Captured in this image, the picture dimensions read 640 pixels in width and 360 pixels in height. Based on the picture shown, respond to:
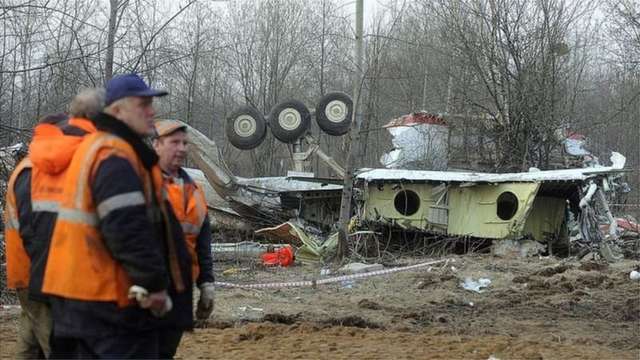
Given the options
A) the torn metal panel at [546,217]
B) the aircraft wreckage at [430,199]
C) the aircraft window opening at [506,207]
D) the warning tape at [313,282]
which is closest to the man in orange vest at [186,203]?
the warning tape at [313,282]

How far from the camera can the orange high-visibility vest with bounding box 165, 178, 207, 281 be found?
3.69m

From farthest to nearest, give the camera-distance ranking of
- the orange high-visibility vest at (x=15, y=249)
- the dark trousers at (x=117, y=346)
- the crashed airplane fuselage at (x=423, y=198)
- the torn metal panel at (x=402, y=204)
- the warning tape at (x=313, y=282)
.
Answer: the torn metal panel at (x=402, y=204) < the crashed airplane fuselage at (x=423, y=198) < the warning tape at (x=313, y=282) < the orange high-visibility vest at (x=15, y=249) < the dark trousers at (x=117, y=346)

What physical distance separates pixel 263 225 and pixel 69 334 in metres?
14.0

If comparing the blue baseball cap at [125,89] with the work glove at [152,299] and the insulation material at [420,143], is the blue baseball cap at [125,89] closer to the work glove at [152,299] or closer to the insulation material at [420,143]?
the work glove at [152,299]

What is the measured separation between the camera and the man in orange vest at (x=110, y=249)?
284 centimetres

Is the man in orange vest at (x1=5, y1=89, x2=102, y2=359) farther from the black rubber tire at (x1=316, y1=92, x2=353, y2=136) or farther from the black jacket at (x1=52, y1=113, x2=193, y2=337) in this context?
the black rubber tire at (x1=316, y1=92, x2=353, y2=136)

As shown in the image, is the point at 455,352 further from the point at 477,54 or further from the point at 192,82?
the point at 192,82

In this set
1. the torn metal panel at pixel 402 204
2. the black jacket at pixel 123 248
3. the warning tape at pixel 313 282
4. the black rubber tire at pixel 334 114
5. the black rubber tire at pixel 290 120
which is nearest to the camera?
the black jacket at pixel 123 248

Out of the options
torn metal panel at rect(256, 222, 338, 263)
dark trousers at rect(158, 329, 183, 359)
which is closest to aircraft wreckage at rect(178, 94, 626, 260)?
torn metal panel at rect(256, 222, 338, 263)

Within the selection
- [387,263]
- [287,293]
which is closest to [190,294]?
[287,293]

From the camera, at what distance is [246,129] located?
719 inches

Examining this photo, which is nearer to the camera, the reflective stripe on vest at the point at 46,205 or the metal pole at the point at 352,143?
the reflective stripe on vest at the point at 46,205

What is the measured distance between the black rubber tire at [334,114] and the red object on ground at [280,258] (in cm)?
525

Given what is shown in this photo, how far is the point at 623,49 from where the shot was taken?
23281 millimetres
